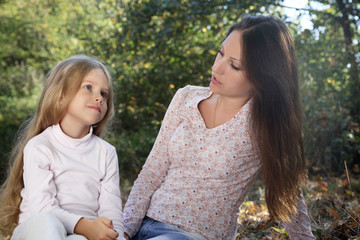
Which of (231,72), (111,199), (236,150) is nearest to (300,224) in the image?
(236,150)

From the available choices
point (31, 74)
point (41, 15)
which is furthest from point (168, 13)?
point (41, 15)

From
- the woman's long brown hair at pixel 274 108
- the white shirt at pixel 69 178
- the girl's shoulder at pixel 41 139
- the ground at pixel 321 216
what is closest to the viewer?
the white shirt at pixel 69 178

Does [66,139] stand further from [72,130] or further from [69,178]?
[69,178]

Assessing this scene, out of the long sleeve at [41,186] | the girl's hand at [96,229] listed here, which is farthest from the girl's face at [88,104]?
the girl's hand at [96,229]

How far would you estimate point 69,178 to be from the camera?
2.19 metres

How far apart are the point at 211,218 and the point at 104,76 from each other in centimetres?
88

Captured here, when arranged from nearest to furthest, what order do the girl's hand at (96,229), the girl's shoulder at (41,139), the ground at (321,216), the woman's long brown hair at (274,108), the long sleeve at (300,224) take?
the girl's hand at (96,229)
the girl's shoulder at (41,139)
the woman's long brown hair at (274,108)
the long sleeve at (300,224)
the ground at (321,216)

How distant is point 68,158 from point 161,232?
57cm

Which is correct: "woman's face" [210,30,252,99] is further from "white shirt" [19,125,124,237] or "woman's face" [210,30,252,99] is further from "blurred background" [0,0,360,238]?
"blurred background" [0,0,360,238]

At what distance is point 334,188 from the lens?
15.2ft

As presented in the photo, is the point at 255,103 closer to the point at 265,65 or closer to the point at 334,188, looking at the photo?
the point at 265,65

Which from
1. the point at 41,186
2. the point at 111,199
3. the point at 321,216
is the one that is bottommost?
the point at 321,216

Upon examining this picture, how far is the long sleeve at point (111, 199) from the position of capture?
220 centimetres

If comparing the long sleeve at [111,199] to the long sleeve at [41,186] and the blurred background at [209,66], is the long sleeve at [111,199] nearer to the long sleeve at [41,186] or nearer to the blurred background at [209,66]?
the long sleeve at [41,186]
